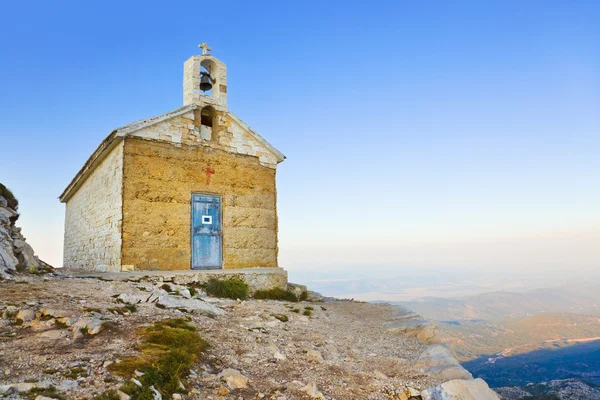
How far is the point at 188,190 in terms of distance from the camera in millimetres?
12430

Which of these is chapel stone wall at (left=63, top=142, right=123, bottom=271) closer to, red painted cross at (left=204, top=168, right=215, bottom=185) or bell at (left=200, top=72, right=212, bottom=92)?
red painted cross at (left=204, top=168, right=215, bottom=185)

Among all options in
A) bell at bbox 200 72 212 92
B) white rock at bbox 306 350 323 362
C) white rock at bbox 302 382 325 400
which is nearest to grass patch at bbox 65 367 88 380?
white rock at bbox 302 382 325 400

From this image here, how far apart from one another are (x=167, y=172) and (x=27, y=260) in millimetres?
4471

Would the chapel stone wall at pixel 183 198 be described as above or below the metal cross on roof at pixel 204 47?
below

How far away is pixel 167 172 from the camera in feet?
39.8

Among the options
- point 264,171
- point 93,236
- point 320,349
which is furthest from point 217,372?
point 93,236

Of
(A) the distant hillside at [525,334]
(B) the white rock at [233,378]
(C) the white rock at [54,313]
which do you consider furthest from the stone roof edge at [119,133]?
(A) the distant hillside at [525,334]

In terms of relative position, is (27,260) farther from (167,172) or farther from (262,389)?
(262,389)

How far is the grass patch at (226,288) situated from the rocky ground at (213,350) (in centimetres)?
195

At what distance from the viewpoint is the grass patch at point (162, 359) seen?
4.05m

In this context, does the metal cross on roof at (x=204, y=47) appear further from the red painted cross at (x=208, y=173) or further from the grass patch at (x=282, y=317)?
the grass patch at (x=282, y=317)

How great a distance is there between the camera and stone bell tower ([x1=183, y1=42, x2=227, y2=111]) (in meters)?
13.4

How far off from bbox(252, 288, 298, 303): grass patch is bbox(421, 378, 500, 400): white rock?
8189 millimetres

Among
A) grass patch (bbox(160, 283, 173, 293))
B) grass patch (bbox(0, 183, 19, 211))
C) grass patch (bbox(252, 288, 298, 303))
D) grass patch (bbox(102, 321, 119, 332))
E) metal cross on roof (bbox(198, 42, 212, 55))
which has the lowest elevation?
grass patch (bbox(252, 288, 298, 303))
